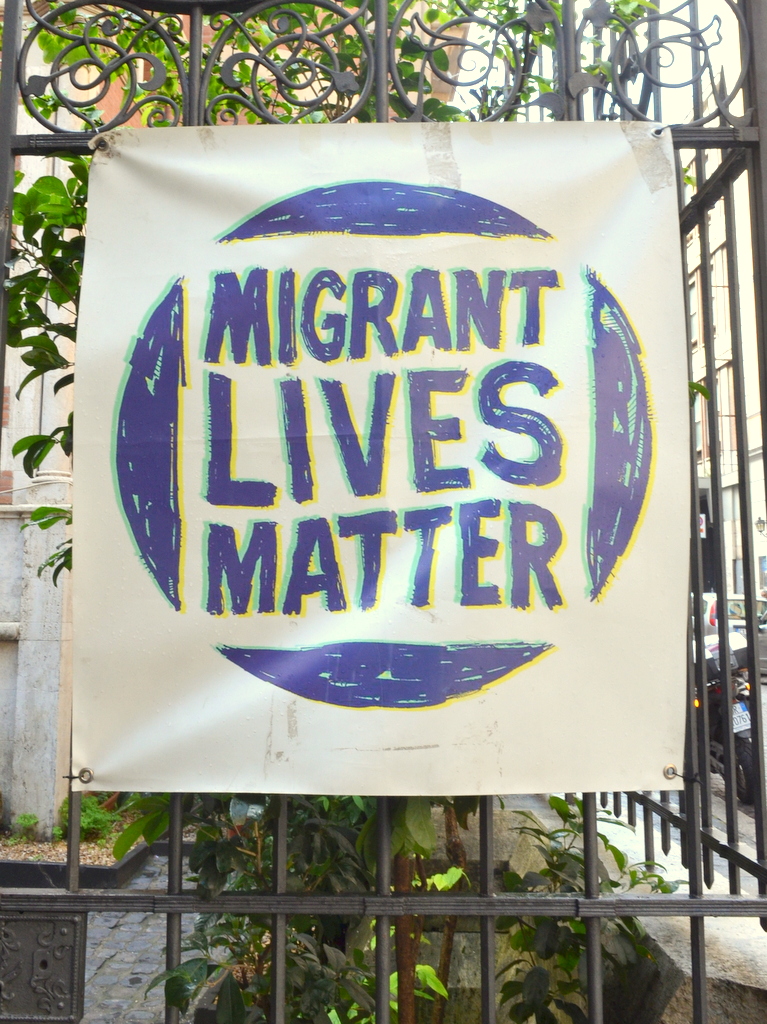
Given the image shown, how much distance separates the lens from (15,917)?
2049 millimetres

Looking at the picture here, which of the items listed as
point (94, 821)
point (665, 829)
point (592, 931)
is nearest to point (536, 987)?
point (592, 931)

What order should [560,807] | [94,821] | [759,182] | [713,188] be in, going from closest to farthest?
1. [759,182]
2. [713,188]
3. [560,807]
4. [94,821]

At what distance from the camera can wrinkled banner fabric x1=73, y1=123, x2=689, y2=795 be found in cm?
197

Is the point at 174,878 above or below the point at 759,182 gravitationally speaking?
below

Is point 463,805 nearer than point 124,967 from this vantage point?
Yes

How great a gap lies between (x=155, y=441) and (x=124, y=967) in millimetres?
3652

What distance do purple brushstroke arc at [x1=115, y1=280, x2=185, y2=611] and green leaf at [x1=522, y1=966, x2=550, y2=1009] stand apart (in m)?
1.35

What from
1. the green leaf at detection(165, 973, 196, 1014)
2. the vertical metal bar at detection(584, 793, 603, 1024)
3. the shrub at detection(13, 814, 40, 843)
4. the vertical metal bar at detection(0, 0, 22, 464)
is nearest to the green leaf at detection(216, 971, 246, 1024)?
the green leaf at detection(165, 973, 196, 1014)

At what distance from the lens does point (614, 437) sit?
2049mm

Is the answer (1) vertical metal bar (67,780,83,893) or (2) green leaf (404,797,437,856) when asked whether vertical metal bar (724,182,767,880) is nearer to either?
(2) green leaf (404,797,437,856)

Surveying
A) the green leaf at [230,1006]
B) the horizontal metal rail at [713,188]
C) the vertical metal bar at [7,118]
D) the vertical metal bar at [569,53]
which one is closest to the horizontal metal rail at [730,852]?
the green leaf at [230,1006]

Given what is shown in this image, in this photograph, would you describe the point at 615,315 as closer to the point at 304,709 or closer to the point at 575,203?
the point at 575,203

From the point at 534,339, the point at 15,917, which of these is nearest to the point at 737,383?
the point at 534,339

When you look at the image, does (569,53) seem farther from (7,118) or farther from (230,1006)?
(230,1006)
